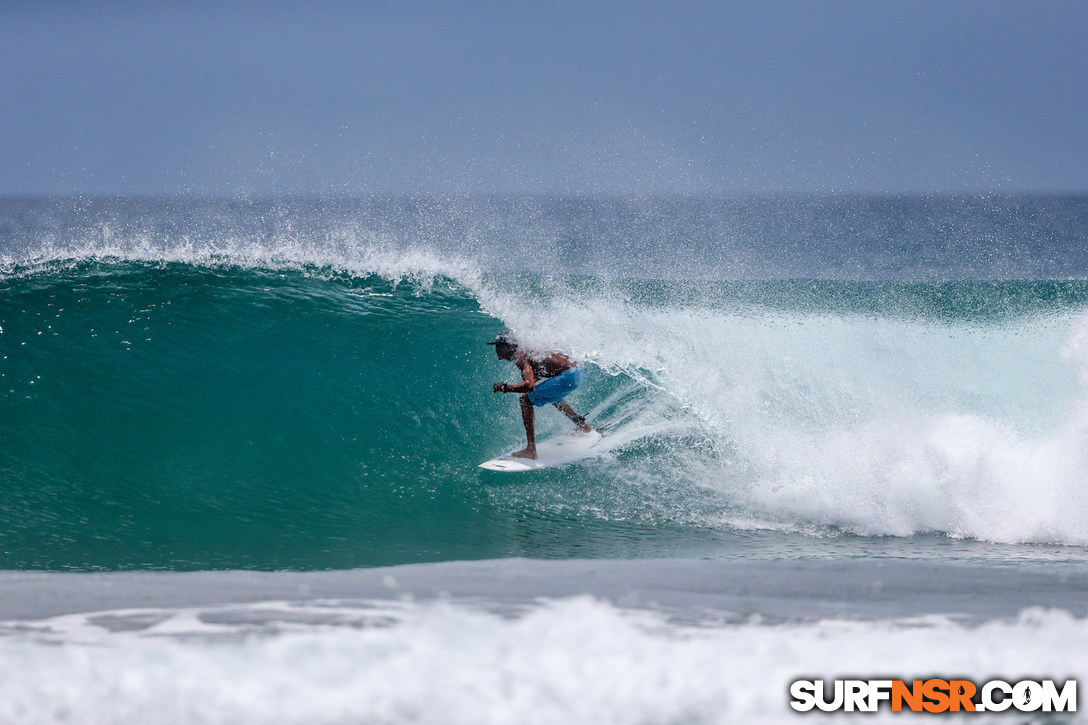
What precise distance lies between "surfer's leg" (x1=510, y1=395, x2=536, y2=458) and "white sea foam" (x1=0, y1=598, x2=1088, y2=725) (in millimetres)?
3258

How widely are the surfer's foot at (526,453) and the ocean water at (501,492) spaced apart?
0.22m

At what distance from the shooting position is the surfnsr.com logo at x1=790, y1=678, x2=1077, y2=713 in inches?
98.3

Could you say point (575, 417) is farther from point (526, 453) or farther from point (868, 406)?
point (868, 406)

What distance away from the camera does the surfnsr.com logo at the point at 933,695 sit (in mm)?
2498

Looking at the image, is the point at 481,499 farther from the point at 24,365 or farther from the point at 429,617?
the point at 24,365

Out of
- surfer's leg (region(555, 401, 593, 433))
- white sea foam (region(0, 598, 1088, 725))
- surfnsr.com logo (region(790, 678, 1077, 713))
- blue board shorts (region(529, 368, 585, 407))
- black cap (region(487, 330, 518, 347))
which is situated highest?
black cap (region(487, 330, 518, 347))

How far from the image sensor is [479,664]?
105 inches

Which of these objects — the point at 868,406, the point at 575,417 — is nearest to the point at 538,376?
the point at 575,417

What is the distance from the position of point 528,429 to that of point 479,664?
147 inches

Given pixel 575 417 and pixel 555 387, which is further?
pixel 575 417

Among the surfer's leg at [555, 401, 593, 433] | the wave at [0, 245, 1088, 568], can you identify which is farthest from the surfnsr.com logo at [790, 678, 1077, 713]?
the surfer's leg at [555, 401, 593, 433]

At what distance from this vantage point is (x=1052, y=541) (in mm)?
5477

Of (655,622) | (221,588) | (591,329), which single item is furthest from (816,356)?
(221,588)

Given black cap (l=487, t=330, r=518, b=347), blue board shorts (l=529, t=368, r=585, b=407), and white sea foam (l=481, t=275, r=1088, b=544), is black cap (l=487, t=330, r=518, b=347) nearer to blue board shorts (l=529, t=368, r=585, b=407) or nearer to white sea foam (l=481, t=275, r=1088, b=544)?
blue board shorts (l=529, t=368, r=585, b=407)
